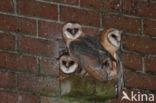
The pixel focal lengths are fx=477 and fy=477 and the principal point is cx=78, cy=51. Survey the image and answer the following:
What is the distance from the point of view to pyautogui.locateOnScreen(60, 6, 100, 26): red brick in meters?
2.62

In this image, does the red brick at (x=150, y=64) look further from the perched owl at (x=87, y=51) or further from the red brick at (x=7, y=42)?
the red brick at (x=7, y=42)

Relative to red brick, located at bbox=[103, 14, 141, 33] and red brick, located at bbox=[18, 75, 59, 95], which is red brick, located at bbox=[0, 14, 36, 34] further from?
red brick, located at bbox=[103, 14, 141, 33]

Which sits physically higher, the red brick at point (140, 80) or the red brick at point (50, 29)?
the red brick at point (50, 29)

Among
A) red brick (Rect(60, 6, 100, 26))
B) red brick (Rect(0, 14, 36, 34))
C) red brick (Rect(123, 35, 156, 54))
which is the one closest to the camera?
red brick (Rect(0, 14, 36, 34))

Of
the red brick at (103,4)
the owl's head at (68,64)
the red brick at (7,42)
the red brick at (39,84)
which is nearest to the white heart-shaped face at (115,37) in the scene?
the red brick at (103,4)

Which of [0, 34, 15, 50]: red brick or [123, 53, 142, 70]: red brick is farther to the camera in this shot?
[123, 53, 142, 70]: red brick

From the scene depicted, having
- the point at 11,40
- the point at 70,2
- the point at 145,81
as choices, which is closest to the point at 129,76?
the point at 145,81

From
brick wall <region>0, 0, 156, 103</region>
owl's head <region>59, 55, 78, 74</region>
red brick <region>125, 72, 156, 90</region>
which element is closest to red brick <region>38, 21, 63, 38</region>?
brick wall <region>0, 0, 156, 103</region>

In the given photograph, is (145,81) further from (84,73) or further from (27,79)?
(27,79)

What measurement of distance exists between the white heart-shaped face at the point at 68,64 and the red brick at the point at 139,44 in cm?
35

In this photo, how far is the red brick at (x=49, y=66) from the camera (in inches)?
99.0

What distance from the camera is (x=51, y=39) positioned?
257cm

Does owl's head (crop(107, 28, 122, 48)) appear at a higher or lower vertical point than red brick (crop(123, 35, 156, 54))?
higher

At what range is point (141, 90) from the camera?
2707 mm
